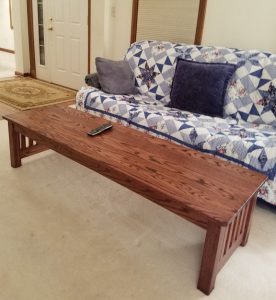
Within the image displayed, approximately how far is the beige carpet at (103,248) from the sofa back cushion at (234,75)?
80 cm

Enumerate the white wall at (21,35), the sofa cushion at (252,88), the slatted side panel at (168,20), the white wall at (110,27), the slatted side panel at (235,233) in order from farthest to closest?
the white wall at (21,35), the white wall at (110,27), the slatted side panel at (168,20), the sofa cushion at (252,88), the slatted side panel at (235,233)

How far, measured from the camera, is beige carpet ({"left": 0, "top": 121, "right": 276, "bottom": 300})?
1.28 m

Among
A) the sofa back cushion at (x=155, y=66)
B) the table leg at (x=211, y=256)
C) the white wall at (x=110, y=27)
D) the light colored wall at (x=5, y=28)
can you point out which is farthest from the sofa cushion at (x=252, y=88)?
the light colored wall at (x=5, y=28)

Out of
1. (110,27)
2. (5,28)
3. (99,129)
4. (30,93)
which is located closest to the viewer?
(99,129)

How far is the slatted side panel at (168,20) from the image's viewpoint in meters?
3.01

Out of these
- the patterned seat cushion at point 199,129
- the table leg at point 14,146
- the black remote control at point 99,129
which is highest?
the black remote control at point 99,129

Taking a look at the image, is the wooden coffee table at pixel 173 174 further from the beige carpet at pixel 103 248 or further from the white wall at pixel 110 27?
the white wall at pixel 110 27

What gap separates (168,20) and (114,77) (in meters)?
1.00

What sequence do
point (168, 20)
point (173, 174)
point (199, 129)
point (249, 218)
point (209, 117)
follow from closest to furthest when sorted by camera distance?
1. point (173, 174)
2. point (249, 218)
3. point (199, 129)
4. point (209, 117)
5. point (168, 20)

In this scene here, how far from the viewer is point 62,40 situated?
4.43 meters

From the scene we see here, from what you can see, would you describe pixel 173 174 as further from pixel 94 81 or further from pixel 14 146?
pixel 94 81

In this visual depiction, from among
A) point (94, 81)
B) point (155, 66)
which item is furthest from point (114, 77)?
point (155, 66)

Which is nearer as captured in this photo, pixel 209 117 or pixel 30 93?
pixel 209 117

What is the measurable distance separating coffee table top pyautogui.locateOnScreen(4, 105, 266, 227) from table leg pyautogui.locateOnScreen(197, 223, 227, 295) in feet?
0.28
